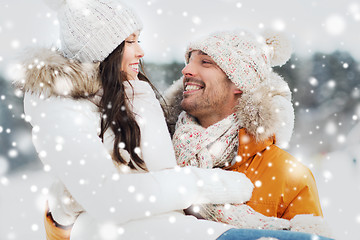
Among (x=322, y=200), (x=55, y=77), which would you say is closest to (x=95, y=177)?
(x=55, y=77)

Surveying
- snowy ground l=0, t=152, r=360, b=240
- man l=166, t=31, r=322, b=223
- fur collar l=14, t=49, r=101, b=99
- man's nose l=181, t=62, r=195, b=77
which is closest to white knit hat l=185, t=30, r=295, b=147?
man l=166, t=31, r=322, b=223

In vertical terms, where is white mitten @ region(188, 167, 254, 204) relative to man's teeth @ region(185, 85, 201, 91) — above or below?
below

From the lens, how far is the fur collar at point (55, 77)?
1311mm

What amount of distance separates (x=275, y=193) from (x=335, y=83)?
14.3 feet

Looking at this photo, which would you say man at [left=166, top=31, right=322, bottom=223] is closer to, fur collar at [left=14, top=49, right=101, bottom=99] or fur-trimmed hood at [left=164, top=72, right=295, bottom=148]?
fur-trimmed hood at [left=164, top=72, right=295, bottom=148]

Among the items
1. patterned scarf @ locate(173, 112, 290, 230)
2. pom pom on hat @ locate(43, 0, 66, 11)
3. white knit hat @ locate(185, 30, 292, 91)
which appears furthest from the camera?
white knit hat @ locate(185, 30, 292, 91)

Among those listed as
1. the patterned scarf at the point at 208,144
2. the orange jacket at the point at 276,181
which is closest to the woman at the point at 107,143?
the orange jacket at the point at 276,181

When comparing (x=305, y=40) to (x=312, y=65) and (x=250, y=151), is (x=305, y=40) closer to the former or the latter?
(x=312, y=65)

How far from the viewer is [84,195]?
117 cm

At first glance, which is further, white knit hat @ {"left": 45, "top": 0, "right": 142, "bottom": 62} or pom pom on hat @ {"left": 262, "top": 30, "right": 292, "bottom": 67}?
pom pom on hat @ {"left": 262, "top": 30, "right": 292, "bottom": 67}

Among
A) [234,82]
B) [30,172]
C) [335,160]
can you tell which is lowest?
[30,172]

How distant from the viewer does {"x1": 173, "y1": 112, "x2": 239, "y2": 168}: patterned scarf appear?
1678 millimetres

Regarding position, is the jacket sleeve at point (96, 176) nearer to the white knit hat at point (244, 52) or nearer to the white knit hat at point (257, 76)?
the white knit hat at point (257, 76)

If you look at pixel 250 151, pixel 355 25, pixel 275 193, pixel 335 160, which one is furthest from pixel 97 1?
pixel 335 160
